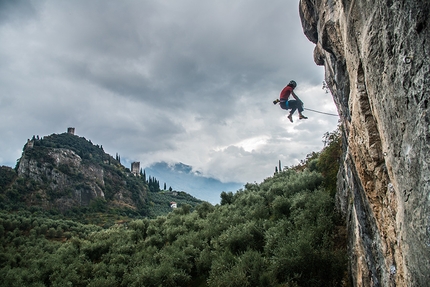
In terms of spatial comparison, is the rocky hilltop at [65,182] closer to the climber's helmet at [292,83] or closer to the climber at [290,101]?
the climber at [290,101]

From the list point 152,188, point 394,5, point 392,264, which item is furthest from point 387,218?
point 152,188

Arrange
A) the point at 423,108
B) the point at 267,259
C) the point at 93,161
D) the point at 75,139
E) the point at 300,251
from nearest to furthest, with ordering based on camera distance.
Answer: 1. the point at 423,108
2. the point at 300,251
3. the point at 267,259
4. the point at 93,161
5. the point at 75,139

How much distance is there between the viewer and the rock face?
3.37 m

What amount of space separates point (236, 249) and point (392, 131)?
43.4 feet

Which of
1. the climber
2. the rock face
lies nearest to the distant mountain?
the climber

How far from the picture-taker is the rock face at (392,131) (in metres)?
3.37

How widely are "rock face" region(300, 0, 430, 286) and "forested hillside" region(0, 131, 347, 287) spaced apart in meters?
4.25

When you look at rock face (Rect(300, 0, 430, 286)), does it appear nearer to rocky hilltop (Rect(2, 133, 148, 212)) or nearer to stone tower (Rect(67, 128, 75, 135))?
rocky hilltop (Rect(2, 133, 148, 212))

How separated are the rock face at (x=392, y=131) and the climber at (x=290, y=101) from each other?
828cm

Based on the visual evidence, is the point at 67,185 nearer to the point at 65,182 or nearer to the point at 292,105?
the point at 65,182

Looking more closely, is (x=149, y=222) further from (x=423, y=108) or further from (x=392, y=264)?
(x=423, y=108)

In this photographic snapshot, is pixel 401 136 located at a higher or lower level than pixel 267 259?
higher

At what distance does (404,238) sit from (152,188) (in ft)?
598

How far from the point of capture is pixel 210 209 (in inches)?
1100
